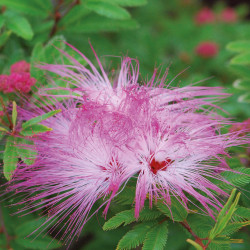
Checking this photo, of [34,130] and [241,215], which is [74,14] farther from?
[241,215]

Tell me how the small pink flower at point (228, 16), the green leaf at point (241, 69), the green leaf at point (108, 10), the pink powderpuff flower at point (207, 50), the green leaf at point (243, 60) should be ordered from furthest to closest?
the small pink flower at point (228, 16)
the pink powderpuff flower at point (207, 50)
the green leaf at point (241, 69)
the green leaf at point (243, 60)
the green leaf at point (108, 10)

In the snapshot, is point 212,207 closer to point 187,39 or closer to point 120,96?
point 120,96

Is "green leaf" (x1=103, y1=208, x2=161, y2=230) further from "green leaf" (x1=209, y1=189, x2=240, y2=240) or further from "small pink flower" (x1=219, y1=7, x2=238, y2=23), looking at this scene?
"small pink flower" (x1=219, y1=7, x2=238, y2=23)

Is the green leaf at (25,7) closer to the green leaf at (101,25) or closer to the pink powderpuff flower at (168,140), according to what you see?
the green leaf at (101,25)

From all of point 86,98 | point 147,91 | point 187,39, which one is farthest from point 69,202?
point 187,39

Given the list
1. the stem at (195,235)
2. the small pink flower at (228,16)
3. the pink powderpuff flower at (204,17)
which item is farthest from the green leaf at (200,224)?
the small pink flower at (228,16)
